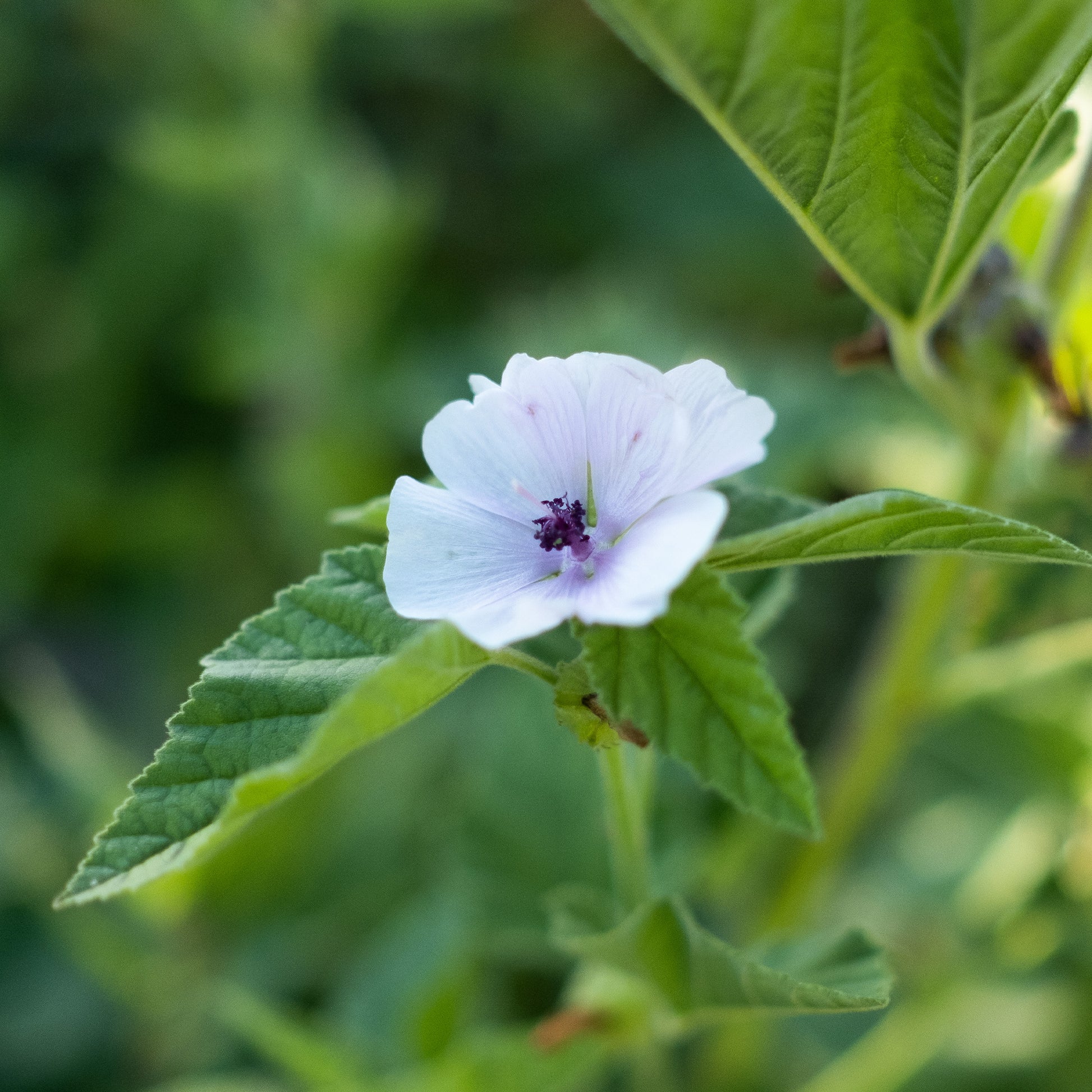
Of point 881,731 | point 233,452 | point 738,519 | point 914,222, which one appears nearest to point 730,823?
point 881,731

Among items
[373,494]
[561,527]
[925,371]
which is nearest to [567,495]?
[561,527]

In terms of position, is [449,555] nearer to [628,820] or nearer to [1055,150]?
[628,820]

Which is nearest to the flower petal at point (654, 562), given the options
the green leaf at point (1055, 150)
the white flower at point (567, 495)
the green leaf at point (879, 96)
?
the white flower at point (567, 495)

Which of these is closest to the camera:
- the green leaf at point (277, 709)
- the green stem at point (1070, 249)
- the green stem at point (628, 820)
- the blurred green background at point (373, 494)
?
the green leaf at point (277, 709)

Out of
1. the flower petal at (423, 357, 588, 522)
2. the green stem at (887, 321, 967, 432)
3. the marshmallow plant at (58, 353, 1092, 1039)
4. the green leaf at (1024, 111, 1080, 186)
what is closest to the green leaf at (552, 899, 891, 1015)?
the marshmallow plant at (58, 353, 1092, 1039)

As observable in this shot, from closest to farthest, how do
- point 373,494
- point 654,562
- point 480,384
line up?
1. point 654,562
2. point 480,384
3. point 373,494

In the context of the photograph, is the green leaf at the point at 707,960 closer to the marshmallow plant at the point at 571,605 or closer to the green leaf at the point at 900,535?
the marshmallow plant at the point at 571,605

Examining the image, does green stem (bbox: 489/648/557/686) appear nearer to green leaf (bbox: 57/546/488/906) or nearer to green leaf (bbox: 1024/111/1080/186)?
green leaf (bbox: 57/546/488/906)
